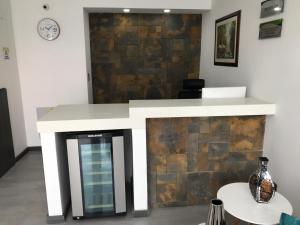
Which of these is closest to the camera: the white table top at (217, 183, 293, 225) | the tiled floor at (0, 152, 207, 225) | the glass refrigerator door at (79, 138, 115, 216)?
the white table top at (217, 183, 293, 225)

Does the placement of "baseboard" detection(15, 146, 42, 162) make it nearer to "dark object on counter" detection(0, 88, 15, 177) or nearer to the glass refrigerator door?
"dark object on counter" detection(0, 88, 15, 177)

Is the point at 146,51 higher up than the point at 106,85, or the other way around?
the point at 146,51

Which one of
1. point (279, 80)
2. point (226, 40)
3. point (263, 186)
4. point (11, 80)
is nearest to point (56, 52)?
point (11, 80)

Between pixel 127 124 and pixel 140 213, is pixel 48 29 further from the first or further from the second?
pixel 140 213

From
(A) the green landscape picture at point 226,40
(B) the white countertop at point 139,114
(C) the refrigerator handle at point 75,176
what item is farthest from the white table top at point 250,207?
(A) the green landscape picture at point 226,40

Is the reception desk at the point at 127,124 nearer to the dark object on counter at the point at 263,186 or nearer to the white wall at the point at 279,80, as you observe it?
the white wall at the point at 279,80

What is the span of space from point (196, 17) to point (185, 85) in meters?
1.37

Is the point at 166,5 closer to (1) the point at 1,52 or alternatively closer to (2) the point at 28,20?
(2) the point at 28,20

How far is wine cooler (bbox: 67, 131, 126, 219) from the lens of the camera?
2.25 meters

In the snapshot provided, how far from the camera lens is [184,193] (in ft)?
8.34

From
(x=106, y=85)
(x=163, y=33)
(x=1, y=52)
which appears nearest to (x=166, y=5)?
(x=163, y=33)

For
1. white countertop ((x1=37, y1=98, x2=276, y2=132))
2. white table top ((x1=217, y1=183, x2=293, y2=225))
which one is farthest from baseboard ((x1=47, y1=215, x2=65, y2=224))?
white table top ((x1=217, y1=183, x2=293, y2=225))

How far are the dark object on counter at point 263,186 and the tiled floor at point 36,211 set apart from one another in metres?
0.78

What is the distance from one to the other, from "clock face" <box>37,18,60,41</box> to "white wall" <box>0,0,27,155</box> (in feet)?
1.38
